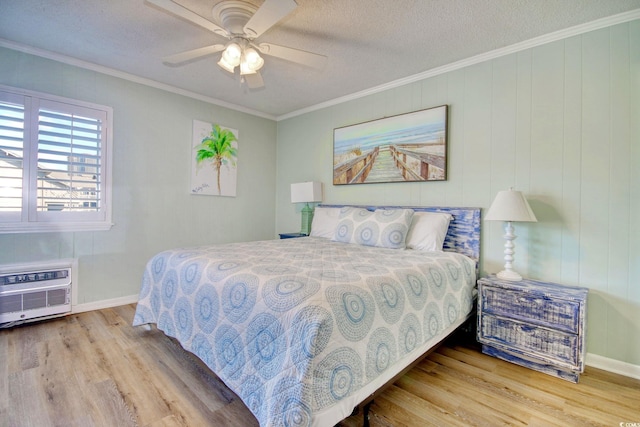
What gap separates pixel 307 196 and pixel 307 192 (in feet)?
0.18

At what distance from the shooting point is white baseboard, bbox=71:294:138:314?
3014 millimetres

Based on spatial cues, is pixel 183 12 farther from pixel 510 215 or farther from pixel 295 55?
pixel 510 215

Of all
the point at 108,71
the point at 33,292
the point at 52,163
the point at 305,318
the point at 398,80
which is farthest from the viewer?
the point at 398,80

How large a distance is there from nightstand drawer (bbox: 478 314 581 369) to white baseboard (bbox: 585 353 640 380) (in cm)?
49

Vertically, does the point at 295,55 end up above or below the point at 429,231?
above

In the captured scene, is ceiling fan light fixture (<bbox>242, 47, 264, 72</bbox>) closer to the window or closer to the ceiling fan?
the ceiling fan

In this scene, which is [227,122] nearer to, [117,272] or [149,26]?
[149,26]

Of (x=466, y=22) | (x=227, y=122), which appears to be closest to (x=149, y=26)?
(x=227, y=122)

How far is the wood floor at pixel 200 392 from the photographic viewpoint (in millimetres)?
1561

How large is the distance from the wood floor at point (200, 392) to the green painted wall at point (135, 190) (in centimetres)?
87

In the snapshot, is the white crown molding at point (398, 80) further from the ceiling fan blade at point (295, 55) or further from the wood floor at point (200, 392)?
the wood floor at point (200, 392)

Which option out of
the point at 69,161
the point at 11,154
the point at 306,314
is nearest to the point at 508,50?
the point at 306,314

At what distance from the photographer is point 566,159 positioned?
2.31m

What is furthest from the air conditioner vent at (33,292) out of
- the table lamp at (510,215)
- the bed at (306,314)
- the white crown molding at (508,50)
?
the table lamp at (510,215)
